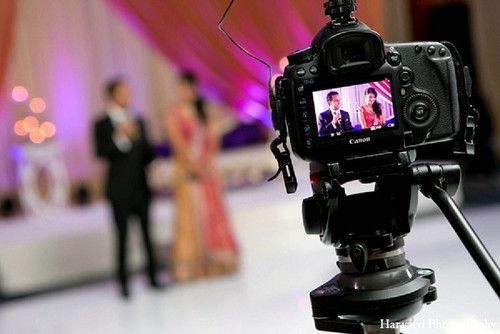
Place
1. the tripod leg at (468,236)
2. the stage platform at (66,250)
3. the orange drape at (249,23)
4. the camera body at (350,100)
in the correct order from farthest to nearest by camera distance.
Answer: the stage platform at (66,250) → the orange drape at (249,23) → the camera body at (350,100) → the tripod leg at (468,236)

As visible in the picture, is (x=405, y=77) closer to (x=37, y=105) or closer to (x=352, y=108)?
(x=352, y=108)

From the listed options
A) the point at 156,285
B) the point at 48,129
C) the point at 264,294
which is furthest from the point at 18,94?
the point at 264,294

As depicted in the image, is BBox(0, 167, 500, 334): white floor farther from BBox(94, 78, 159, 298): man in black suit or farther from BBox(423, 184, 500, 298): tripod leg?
BBox(423, 184, 500, 298): tripod leg

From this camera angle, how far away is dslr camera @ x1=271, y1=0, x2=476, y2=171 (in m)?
1.58

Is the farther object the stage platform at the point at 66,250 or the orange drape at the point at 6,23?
the stage platform at the point at 66,250

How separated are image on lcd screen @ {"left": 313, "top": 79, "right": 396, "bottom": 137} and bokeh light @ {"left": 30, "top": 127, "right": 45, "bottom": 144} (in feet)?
18.3

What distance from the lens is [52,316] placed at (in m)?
4.47

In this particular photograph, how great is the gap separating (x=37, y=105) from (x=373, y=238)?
5805 mm

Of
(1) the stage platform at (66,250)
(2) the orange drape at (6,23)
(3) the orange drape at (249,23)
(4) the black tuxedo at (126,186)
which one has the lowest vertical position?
(1) the stage platform at (66,250)

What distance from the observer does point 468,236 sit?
4.95ft

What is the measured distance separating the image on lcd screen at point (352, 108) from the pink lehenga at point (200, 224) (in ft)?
10.8

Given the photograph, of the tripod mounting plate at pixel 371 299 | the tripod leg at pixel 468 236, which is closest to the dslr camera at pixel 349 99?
the tripod leg at pixel 468 236

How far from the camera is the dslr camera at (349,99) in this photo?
158 centimetres

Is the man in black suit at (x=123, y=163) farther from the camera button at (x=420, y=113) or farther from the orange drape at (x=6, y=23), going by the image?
the camera button at (x=420, y=113)
